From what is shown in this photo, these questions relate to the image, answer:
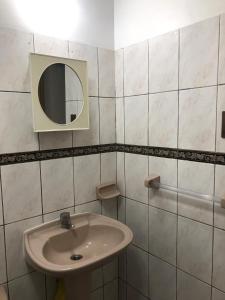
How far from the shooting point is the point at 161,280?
1.67 m

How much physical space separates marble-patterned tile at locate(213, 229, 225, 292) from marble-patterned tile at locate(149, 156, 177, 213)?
0.28 meters

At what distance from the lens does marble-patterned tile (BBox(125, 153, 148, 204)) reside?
1.71 metres

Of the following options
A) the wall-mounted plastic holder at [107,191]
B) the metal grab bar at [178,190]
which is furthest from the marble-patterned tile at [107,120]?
the metal grab bar at [178,190]

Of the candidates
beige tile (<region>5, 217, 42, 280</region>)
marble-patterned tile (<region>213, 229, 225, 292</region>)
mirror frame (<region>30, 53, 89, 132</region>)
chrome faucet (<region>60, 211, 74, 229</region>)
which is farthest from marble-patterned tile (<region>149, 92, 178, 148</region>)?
beige tile (<region>5, 217, 42, 280</region>)

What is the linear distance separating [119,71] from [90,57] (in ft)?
0.75

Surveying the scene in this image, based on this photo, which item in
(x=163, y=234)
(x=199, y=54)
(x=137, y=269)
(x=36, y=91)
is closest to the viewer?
(x=199, y=54)

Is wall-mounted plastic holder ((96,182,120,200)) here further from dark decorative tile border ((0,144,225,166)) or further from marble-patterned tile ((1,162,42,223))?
marble-patterned tile ((1,162,42,223))

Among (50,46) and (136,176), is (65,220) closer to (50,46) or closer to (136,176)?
(136,176)

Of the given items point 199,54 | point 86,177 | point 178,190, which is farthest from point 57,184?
point 199,54

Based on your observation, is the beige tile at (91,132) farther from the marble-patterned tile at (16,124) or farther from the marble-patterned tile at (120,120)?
the marble-patterned tile at (16,124)

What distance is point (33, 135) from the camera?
148 cm

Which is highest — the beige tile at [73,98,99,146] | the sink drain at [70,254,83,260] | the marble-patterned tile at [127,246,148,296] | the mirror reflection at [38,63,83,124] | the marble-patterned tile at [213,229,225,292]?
the mirror reflection at [38,63,83,124]

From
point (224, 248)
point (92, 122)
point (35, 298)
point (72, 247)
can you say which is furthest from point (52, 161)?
point (224, 248)

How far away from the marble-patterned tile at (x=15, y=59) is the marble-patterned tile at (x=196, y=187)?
0.99 meters
